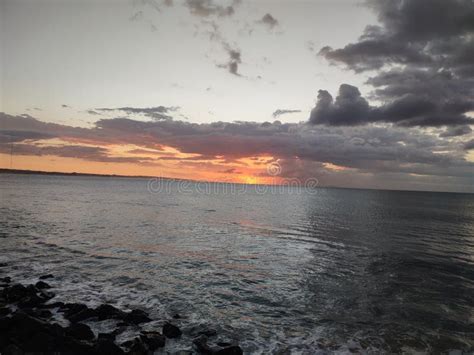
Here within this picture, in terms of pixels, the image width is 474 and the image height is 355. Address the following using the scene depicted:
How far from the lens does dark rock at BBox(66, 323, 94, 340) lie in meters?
12.9

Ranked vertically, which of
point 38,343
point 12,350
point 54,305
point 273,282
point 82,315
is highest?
point 12,350

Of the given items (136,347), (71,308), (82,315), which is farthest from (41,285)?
(136,347)

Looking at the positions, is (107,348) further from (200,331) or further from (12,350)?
(200,331)

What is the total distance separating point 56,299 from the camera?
57.5 ft

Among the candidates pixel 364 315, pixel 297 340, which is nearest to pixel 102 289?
pixel 297 340

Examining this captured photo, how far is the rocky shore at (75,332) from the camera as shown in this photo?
38.6ft

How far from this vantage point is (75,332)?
13039 millimetres

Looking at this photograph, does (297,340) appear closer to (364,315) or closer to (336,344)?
(336,344)

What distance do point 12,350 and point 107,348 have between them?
9.98 feet

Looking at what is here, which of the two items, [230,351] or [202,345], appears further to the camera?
[202,345]

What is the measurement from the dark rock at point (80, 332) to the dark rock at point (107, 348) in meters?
1.45

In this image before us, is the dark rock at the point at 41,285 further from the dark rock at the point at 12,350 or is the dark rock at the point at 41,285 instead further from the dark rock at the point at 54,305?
the dark rock at the point at 12,350

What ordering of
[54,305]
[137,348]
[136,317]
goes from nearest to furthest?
[137,348] < [136,317] < [54,305]

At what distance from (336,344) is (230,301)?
662cm
